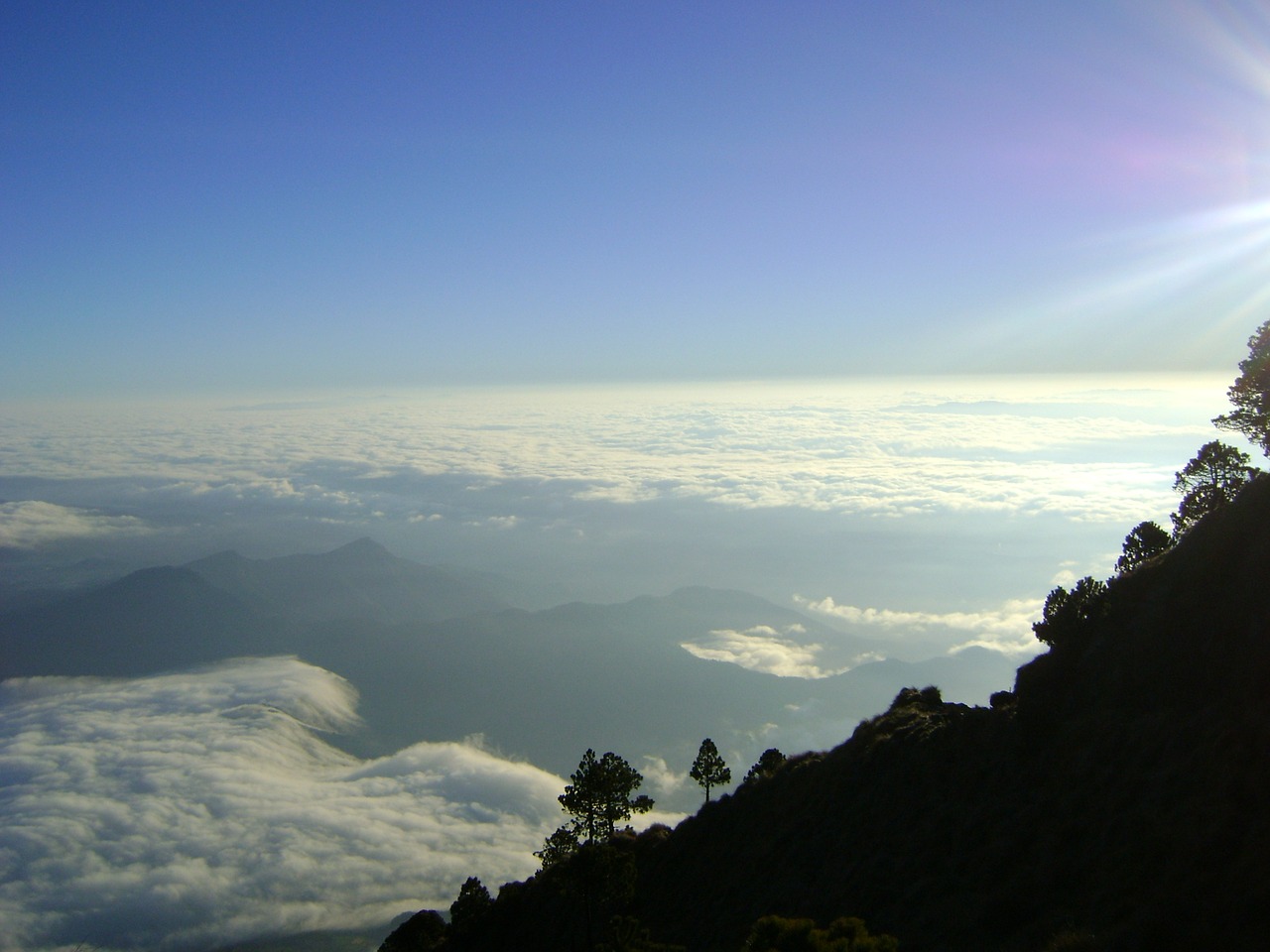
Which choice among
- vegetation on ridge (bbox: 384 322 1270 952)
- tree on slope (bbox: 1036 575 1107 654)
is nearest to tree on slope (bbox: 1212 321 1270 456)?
vegetation on ridge (bbox: 384 322 1270 952)

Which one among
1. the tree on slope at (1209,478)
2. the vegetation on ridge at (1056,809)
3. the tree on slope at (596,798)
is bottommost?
the tree on slope at (596,798)

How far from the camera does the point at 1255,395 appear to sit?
42.4 m

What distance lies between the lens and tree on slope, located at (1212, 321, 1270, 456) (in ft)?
137

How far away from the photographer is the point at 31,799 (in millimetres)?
196875

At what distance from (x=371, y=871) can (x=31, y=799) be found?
97.6 meters

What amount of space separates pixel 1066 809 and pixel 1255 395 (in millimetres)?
32033

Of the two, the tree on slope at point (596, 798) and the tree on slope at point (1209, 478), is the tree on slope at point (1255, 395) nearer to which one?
the tree on slope at point (1209, 478)

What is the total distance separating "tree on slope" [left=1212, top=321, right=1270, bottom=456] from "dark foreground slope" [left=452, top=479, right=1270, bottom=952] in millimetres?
15937

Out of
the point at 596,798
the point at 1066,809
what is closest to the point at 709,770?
the point at 596,798

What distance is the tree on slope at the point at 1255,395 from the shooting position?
137 ft

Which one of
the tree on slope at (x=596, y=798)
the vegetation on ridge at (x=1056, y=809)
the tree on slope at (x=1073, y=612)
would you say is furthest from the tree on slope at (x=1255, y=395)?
the tree on slope at (x=596, y=798)

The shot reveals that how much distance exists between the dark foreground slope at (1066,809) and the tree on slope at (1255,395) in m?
15.9

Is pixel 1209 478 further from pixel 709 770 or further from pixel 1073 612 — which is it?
pixel 709 770

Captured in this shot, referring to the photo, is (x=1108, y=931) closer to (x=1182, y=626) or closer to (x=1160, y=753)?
(x=1160, y=753)
